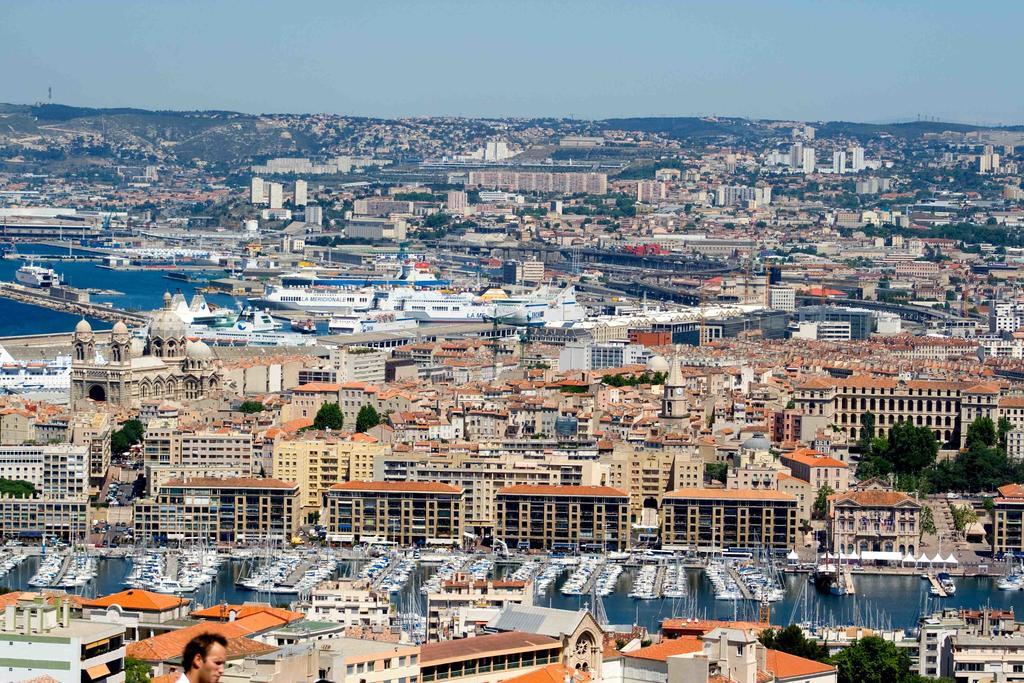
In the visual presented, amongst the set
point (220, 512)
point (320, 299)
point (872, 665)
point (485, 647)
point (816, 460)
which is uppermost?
point (485, 647)

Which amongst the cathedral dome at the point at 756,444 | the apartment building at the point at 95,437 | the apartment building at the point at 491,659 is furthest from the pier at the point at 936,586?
the apartment building at the point at 491,659

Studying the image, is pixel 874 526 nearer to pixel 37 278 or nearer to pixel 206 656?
pixel 206 656

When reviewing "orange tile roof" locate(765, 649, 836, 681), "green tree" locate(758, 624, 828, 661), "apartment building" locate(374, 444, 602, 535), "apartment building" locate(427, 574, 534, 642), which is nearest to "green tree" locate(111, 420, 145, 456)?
"apartment building" locate(374, 444, 602, 535)

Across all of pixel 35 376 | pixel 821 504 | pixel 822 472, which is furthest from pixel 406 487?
pixel 35 376

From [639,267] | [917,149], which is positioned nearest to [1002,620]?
[639,267]

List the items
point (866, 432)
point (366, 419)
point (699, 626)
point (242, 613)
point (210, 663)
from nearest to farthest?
point (210, 663)
point (699, 626)
point (242, 613)
point (366, 419)
point (866, 432)

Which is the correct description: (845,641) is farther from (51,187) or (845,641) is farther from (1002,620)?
(51,187)
